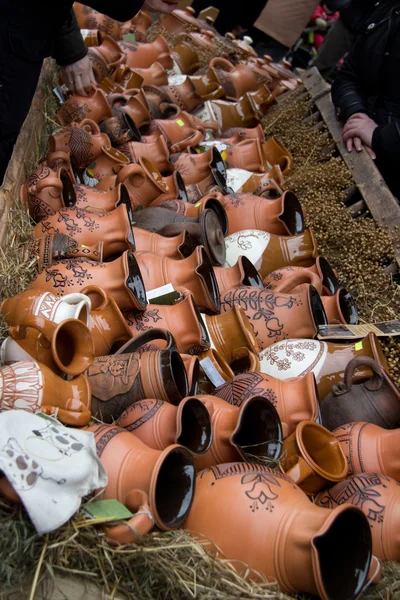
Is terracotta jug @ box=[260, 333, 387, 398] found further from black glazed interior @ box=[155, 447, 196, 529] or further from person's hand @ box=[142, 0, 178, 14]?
person's hand @ box=[142, 0, 178, 14]

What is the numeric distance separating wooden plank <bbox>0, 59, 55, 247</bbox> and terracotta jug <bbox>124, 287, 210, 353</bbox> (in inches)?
23.1

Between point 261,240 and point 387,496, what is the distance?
140 cm

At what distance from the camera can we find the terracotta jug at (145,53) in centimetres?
399

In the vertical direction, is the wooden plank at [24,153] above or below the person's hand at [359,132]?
below

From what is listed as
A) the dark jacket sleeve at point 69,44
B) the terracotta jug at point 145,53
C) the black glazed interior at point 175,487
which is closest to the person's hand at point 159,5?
the dark jacket sleeve at point 69,44

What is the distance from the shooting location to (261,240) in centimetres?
260

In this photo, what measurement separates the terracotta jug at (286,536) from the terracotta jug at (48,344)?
0.48 meters

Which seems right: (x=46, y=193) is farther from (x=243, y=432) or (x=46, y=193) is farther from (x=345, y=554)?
(x=345, y=554)

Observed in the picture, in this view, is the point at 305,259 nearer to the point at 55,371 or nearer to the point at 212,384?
the point at 212,384

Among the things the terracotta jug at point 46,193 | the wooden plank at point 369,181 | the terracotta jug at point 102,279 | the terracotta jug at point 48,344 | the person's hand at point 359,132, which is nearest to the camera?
the terracotta jug at point 48,344

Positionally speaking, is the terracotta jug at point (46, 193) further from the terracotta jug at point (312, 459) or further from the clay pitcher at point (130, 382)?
the terracotta jug at point (312, 459)

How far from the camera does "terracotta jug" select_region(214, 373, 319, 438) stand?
1.69 meters

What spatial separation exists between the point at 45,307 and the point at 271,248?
4.46 ft

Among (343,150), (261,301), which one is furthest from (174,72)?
(261,301)
